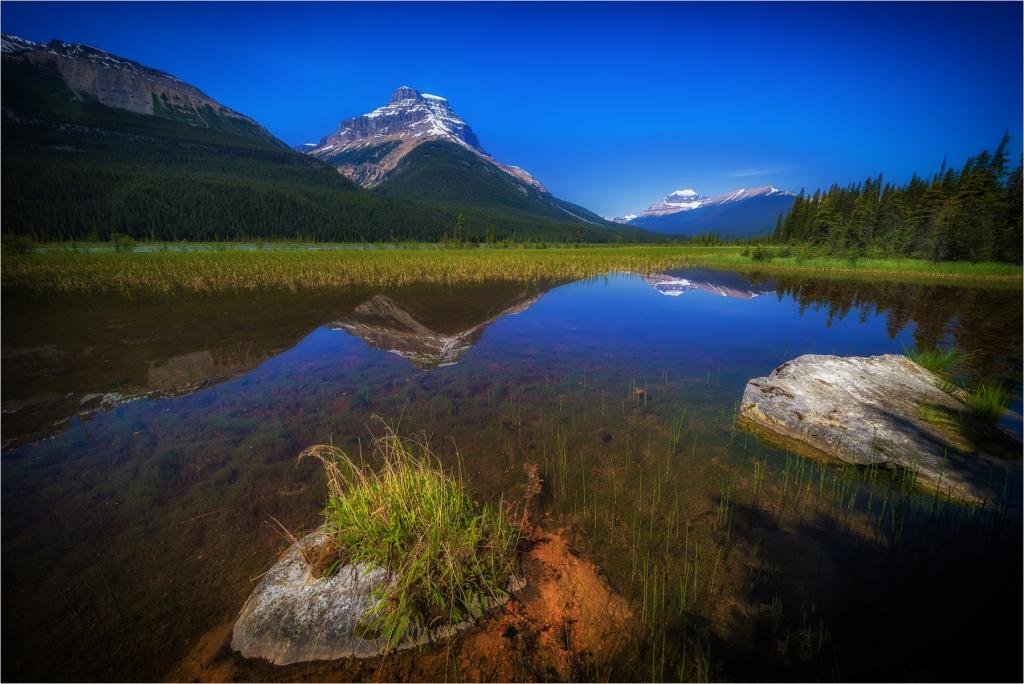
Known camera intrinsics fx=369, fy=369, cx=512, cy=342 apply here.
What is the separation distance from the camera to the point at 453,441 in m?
5.95

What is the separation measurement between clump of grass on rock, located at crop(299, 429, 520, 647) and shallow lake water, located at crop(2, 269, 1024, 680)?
2.05 ft

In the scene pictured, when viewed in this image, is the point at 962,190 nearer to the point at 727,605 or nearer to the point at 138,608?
the point at 727,605

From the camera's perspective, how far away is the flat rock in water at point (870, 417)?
15.9ft

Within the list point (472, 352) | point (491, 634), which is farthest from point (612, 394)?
point (491, 634)

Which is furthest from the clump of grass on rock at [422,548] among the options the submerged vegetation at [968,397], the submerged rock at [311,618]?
the submerged vegetation at [968,397]

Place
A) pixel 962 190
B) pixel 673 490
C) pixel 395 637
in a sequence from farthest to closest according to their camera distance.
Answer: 1. pixel 962 190
2. pixel 673 490
3. pixel 395 637

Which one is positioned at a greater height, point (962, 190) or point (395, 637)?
point (962, 190)

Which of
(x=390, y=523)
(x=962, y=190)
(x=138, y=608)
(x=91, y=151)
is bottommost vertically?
(x=138, y=608)

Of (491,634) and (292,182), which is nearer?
(491,634)

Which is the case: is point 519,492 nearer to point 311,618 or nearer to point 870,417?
point 311,618

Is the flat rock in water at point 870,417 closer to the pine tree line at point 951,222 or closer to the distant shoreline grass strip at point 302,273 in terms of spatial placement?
the distant shoreline grass strip at point 302,273

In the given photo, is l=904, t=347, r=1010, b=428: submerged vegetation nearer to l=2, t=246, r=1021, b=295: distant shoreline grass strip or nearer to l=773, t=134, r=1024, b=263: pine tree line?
l=2, t=246, r=1021, b=295: distant shoreline grass strip

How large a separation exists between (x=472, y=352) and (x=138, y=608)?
25.7 ft

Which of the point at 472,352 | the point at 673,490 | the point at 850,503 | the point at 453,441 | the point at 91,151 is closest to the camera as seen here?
the point at 850,503
